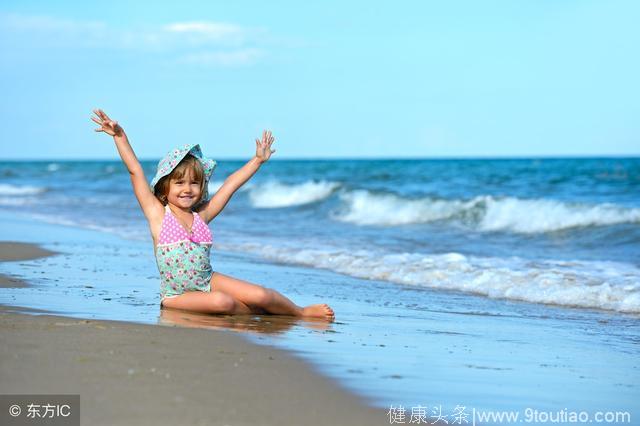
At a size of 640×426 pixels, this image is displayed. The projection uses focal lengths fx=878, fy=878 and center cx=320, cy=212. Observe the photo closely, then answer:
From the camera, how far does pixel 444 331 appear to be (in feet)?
17.3

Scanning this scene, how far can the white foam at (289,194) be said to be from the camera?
78.6 feet

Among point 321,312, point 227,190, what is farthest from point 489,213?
point 321,312

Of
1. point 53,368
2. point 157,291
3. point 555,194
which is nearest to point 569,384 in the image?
point 53,368

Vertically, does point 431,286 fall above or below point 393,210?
below

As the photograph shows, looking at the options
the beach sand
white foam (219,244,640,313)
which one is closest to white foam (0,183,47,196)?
white foam (219,244,640,313)

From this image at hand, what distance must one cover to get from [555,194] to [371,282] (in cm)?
1289

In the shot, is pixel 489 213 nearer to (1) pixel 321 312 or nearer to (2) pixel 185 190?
(1) pixel 321 312

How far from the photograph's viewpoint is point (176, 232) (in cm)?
555

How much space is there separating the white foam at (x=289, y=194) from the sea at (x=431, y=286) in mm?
5619

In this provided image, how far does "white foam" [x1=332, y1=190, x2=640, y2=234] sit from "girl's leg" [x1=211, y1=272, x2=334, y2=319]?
901 centimetres

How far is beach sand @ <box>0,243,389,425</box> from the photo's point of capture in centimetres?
305

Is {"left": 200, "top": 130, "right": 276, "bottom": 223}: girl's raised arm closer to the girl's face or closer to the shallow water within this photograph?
the girl's face

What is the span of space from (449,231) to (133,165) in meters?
9.60

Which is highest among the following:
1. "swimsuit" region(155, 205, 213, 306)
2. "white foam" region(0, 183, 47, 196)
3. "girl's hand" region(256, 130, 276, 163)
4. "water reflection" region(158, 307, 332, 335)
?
"girl's hand" region(256, 130, 276, 163)
